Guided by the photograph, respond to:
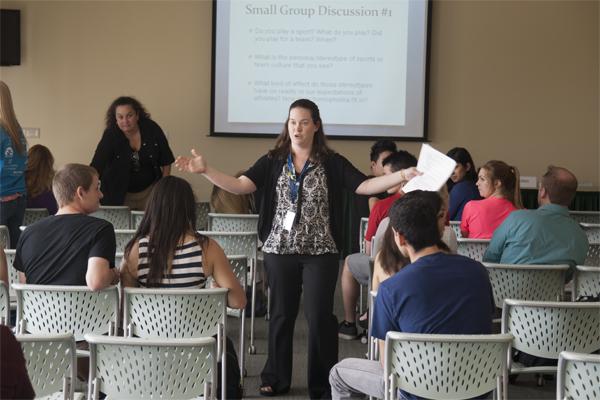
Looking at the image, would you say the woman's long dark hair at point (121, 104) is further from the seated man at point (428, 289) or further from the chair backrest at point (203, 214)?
the seated man at point (428, 289)

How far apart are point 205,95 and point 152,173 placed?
2.14 meters

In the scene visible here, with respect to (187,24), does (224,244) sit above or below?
below

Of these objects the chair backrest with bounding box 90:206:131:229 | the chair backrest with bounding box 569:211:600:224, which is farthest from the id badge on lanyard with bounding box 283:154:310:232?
the chair backrest with bounding box 569:211:600:224

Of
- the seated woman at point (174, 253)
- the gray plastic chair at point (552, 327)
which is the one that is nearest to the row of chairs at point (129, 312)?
the seated woman at point (174, 253)

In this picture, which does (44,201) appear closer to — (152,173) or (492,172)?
(152,173)

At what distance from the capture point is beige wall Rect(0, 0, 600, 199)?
351 inches

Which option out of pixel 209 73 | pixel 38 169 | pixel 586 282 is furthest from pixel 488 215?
pixel 209 73

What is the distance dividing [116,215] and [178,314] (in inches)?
111

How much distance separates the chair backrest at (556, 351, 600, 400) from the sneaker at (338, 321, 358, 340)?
113 inches

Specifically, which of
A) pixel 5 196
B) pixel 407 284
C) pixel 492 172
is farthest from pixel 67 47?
pixel 407 284

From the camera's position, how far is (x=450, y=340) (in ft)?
8.76

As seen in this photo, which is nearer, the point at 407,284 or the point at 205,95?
the point at 407,284

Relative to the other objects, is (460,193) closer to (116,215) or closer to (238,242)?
(238,242)

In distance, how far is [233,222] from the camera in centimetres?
587
